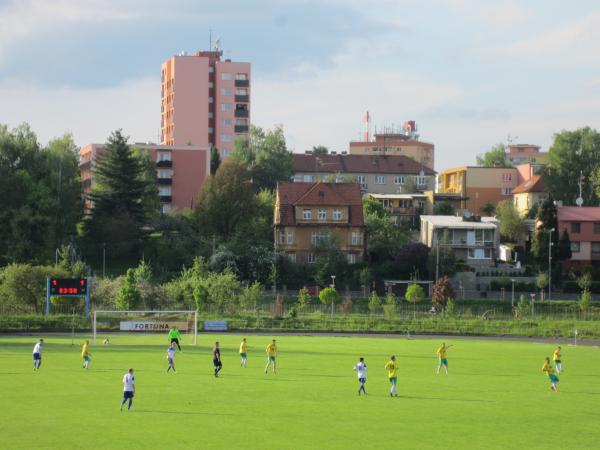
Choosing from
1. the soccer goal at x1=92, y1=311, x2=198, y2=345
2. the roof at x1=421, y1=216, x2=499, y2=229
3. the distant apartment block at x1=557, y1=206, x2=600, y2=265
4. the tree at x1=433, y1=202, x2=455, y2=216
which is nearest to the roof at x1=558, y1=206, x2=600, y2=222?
the distant apartment block at x1=557, y1=206, x2=600, y2=265

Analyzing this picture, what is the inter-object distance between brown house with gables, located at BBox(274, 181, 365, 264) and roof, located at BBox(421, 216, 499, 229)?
9.73m

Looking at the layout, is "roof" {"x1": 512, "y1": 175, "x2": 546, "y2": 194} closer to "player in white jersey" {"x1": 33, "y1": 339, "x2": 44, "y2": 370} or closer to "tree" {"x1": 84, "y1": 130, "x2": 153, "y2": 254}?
"tree" {"x1": 84, "y1": 130, "x2": 153, "y2": 254}

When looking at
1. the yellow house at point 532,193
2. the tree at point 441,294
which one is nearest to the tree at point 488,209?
the yellow house at point 532,193

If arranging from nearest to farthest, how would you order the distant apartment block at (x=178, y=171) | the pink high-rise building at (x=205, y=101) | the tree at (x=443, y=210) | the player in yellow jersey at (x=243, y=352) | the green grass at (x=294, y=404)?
Answer: the green grass at (x=294, y=404) → the player in yellow jersey at (x=243, y=352) → the tree at (x=443, y=210) → the distant apartment block at (x=178, y=171) → the pink high-rise building at (x=205, y=101)

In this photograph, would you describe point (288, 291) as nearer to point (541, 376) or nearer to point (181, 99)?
point (541, 376)

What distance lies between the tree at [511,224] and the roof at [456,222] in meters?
1.92

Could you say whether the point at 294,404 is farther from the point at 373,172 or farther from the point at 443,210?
the point at 373,172

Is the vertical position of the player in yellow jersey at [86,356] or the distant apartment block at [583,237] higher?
the distant apartment block at [583,237]

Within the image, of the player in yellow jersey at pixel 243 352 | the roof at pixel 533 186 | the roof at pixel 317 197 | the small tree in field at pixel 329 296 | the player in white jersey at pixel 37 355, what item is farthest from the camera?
the roof at pixel 533 186

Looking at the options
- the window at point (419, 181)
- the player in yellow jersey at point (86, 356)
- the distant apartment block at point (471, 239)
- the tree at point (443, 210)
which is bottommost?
the player in yellow jersey at point (86, 356)

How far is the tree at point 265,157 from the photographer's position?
14450 cm

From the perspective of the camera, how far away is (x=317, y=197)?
113 meters

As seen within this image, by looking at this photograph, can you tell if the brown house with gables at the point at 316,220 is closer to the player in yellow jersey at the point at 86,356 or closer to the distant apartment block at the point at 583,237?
the distant apartment block at the point at 583,237

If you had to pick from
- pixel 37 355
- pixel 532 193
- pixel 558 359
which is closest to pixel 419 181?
pixel 532 193
